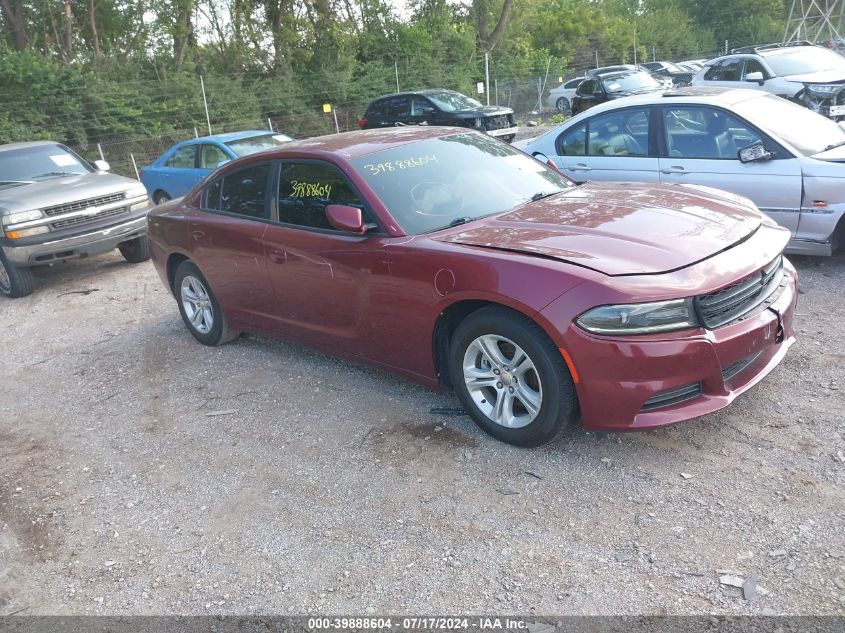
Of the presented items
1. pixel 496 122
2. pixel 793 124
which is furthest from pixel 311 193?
pixel 496 122

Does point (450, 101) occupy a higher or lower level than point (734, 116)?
higher

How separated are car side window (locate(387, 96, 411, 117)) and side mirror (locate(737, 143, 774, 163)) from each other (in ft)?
43.1

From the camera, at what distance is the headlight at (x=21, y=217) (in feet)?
27.2

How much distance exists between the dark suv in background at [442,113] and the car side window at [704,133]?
10.8m

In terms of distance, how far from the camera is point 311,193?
480cm

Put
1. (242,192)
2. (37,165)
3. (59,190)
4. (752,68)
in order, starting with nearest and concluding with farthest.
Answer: (242,192), (59,190), (37,165), (752,68)

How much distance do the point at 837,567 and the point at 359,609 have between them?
1.85 meters

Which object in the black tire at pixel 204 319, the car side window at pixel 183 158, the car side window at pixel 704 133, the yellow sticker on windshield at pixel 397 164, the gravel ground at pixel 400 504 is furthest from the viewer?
the car side window at pixel 183 158

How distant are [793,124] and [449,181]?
371 cm

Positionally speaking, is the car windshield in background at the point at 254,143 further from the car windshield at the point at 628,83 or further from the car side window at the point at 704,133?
the car windshield at the point at 628,83

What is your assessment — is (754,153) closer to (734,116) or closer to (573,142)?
(734,116)

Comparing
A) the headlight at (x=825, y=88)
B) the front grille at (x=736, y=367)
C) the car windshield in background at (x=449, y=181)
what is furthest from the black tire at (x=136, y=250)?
the headlight at (x=825, y=88)

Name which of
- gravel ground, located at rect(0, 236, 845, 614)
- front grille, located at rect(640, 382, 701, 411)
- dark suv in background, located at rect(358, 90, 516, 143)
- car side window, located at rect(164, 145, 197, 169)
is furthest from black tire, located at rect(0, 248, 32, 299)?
dark suv in background, located at rect(358, 90, 516, 143)

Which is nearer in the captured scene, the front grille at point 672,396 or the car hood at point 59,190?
the front grille at point 672,396
